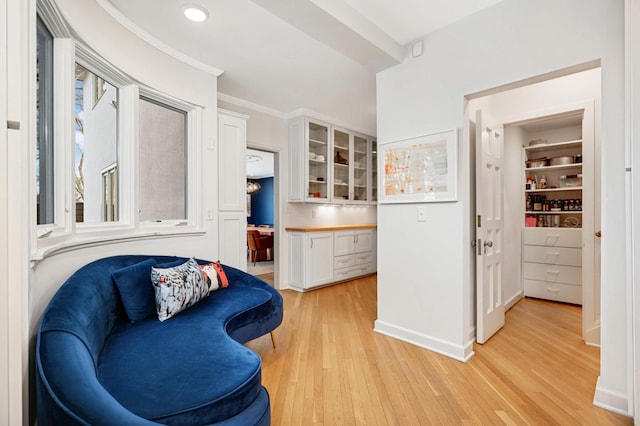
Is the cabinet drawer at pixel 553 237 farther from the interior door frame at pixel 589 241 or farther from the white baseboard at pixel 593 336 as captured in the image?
the white baseboard at pixel 593 336

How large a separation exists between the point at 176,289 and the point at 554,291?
4201 mm

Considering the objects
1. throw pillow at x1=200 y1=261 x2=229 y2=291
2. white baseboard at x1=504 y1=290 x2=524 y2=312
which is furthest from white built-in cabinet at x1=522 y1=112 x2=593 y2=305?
throw pillow at x1=200 y1=261 x2=229 y2=291

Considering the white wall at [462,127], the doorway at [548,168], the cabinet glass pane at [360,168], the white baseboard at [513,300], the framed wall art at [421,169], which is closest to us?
the white wall at [462,127]

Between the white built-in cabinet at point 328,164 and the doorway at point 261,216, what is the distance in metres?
0.42

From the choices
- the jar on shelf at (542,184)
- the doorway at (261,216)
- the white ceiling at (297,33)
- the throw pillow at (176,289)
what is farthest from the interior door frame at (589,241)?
the doorway at (261,216)

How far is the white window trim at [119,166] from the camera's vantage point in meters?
1.64

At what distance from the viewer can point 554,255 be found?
3.69m

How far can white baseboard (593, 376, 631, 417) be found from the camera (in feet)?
5.52

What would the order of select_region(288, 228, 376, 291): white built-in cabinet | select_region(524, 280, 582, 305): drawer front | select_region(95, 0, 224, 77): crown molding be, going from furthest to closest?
1. select_region(288, 228, 376, 291): white built-in cabinet
2. select_region(524, 280, 582, 305): drawer front
3. select_region(95, 0, 224, 77): crown molding

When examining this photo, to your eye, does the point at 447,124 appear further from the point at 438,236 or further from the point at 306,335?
the point at 306,335

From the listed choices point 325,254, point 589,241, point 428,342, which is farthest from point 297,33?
point 589,241

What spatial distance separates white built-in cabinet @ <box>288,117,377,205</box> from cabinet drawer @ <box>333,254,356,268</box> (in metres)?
0.89

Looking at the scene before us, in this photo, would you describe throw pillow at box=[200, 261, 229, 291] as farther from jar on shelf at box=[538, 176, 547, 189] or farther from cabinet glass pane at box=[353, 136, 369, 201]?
jar on shelf at box=[538, 176, 547, 189]

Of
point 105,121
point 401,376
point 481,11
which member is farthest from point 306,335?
point 481,11
